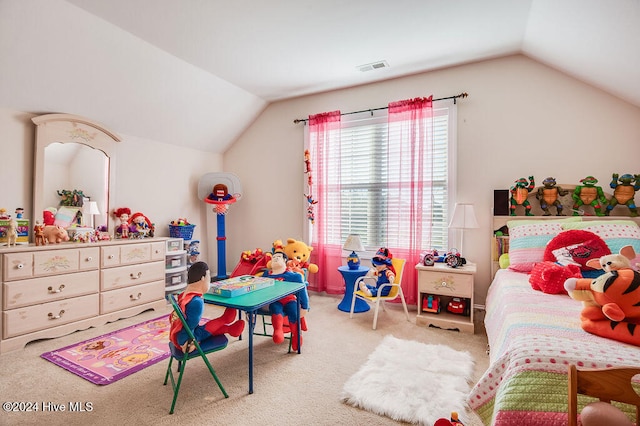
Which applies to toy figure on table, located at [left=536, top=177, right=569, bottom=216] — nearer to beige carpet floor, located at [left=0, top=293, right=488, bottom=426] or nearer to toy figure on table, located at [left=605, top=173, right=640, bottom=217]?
toy figure on table, located at [left=605, top=173, right=640, bottom=217]

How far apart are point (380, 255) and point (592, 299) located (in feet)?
6.42

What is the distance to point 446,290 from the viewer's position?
301cm

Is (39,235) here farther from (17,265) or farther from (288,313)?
(288,313)

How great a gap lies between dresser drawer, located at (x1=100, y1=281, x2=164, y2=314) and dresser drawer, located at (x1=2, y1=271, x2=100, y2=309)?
0.15m

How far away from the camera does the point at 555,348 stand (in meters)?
1.26

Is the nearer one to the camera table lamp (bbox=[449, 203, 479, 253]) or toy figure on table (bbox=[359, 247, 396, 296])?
table lamp (bbox=[449, 203, 479, 253])

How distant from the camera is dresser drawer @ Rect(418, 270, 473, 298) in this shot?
2.93 metres

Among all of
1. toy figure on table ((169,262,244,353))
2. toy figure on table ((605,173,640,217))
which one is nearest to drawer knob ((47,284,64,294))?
toy figure on table ((169,262,244,353))

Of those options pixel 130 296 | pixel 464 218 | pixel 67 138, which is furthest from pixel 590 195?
pixel 67 138

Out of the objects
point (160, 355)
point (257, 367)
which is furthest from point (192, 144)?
point (257, 367)

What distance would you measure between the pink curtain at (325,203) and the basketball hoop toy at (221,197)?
1315 millimetres

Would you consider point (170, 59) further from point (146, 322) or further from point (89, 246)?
point (146, 322)

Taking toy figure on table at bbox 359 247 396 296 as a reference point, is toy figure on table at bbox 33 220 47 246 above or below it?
above

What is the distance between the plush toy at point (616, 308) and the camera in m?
1.36
